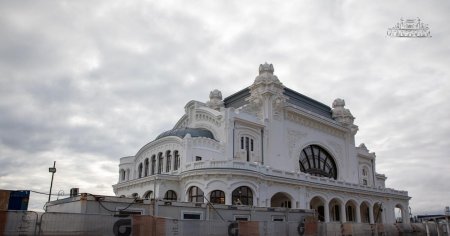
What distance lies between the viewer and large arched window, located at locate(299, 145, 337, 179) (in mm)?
54031

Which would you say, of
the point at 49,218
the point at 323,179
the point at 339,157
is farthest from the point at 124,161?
the point at 49,218

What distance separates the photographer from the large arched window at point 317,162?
5403 centimetres

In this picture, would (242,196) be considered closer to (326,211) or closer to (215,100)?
(326,211)

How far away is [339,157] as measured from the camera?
60.2 m

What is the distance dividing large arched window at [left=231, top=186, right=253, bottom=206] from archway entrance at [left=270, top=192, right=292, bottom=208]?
7.13 m

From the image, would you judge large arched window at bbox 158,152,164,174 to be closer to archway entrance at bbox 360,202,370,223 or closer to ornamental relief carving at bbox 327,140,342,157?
ornamental relief carving at bbox 327,140,342,157

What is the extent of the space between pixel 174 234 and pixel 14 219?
7542 mm

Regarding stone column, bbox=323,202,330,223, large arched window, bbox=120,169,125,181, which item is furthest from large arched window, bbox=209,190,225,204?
large arched window, bbox=120,169,125,181

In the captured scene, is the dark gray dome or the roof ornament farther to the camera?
the roof ornament

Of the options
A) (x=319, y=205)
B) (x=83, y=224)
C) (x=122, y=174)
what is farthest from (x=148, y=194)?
(x=83, y=224)

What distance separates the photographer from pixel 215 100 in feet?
183

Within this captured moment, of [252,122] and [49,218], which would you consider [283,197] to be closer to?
[252,122]

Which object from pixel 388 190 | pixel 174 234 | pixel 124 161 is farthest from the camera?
pixel 388 190

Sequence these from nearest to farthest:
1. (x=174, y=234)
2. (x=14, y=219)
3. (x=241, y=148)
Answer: (x=14, y=219) → (x=174, y=234) → (x=241, y=148)
